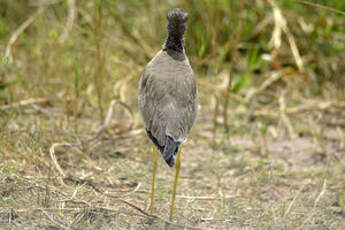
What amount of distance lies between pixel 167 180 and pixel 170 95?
1.01 metres

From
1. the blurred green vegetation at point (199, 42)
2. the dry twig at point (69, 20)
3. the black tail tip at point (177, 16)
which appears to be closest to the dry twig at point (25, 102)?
the blurred green vegetation at point (199, 42)

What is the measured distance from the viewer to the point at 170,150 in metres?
2.93

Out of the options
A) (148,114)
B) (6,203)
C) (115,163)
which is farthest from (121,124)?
(6,203)

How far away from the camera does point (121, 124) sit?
4777mm

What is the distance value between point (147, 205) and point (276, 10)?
10.1 feet

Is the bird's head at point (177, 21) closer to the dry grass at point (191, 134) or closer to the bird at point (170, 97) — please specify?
the bird at point (170, 97)

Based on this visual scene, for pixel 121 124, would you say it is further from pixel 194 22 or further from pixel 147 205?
pixel 194 22

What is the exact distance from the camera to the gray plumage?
3047 millimetres

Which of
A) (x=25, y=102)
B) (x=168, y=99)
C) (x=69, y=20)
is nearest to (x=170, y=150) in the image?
(x=168, y=99)

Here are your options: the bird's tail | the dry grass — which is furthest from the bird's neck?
the bird's tail

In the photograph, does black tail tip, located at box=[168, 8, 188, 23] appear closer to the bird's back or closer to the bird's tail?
the bird's back

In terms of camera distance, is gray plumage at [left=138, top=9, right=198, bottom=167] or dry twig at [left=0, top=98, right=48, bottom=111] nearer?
gray plumage at [left=138, top=9, right=198, bottom=167]

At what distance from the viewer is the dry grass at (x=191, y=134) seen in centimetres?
325

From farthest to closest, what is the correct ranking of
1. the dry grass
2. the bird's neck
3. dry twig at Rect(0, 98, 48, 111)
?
dry twig at Rect(0, 98, 48, 111)
the bird's neck
the dry grass
